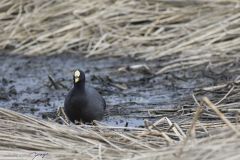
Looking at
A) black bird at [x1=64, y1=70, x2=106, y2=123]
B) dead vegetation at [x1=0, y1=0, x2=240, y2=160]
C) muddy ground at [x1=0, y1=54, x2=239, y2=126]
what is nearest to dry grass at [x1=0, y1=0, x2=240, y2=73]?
dead vegetation at [x1=0, y1=0, x2=240, y2=160]

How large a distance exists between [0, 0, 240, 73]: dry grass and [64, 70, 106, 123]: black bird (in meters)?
3.59

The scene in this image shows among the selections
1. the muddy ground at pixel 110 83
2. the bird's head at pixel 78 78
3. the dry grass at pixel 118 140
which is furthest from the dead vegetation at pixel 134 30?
the dry grass at pixel 118 140

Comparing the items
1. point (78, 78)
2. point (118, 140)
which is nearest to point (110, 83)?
point (78, 78)

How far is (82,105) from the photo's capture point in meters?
7.91

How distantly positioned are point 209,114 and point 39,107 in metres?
2.97

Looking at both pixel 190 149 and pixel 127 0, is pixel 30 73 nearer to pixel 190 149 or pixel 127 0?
pixel 127 0

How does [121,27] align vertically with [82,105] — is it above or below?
above

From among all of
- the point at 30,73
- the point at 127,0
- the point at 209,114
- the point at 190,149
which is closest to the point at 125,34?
the point at 127,0

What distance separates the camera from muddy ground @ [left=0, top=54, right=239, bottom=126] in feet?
28.9

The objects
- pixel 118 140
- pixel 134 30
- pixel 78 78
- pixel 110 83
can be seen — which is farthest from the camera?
pixel 134 30

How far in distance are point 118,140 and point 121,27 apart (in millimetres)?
7256
